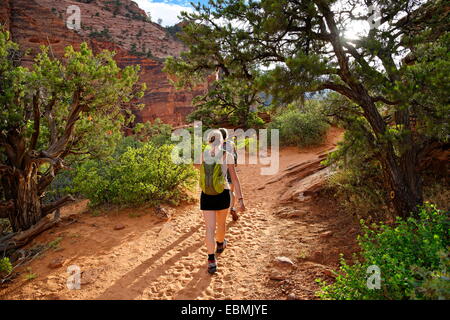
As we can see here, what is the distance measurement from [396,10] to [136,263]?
20.3ft

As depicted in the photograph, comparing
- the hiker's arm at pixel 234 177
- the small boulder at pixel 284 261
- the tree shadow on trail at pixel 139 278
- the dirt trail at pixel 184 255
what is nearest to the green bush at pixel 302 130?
the dirt trail at pixel 184 255

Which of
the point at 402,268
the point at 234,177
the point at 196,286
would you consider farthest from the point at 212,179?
the point at 402,268

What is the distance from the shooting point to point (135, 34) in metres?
46.2

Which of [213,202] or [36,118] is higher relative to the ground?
[36,118]

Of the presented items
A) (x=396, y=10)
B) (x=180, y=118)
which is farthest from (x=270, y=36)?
(x=180, y=118)

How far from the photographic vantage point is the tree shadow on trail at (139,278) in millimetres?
3199

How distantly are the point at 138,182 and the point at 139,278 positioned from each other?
3.14 meters

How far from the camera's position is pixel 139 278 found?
3562 millimetres

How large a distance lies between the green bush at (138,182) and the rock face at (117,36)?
97.4 ft

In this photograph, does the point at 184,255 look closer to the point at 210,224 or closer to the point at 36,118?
the point at 210,224

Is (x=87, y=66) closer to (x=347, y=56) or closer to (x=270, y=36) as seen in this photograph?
(x=270, y=36)

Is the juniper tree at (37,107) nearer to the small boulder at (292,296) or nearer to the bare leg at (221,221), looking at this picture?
the bare leg at (221,221)

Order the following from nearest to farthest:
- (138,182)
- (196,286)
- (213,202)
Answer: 1. (196,286)
2. (213,202)
3. (138,182)

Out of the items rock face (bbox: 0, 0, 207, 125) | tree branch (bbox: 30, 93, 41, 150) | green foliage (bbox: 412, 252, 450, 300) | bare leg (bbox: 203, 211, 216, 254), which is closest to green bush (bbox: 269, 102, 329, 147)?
bare leg (bbox: 203, 211, 216, 254)
